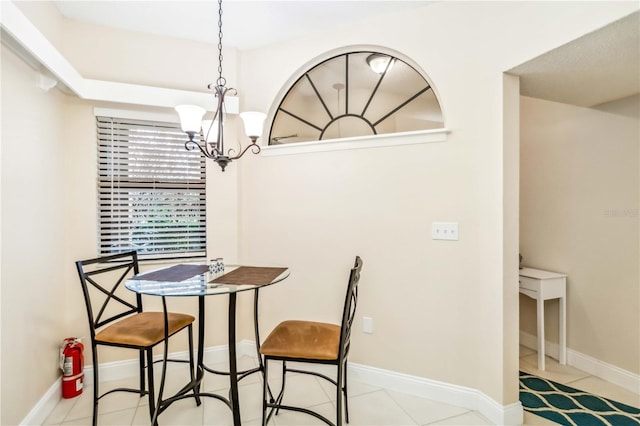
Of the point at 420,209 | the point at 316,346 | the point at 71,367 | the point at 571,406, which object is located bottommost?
the point at 571,406

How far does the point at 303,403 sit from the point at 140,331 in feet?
3.90

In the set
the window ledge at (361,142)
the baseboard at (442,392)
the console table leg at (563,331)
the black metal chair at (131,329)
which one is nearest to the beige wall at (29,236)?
the black metal chair at (131,329)

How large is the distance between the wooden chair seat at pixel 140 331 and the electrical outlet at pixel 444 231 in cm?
182

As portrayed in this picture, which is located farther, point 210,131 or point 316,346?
point 210,131

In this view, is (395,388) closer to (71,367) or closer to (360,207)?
(360,207)

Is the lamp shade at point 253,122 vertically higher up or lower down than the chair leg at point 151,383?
higher up

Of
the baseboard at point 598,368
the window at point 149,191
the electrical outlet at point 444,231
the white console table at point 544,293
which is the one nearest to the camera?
the electrical outlet at point 444,231

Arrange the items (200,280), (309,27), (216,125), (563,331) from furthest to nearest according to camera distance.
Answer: (563,331) → (309,27) → (216,125) → (200,280)

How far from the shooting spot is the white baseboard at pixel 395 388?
6.43ft

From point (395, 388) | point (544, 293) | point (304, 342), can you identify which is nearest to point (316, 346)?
point (304, 342)

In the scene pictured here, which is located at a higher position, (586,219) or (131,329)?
(586,219)

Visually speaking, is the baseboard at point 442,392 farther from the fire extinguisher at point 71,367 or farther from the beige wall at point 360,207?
the fire extinguisher at point 71,367

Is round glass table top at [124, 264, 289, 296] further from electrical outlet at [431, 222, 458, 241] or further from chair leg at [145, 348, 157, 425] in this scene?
electrical outlet at [431, 222, 458, 241]

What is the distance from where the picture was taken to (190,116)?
1.67m
